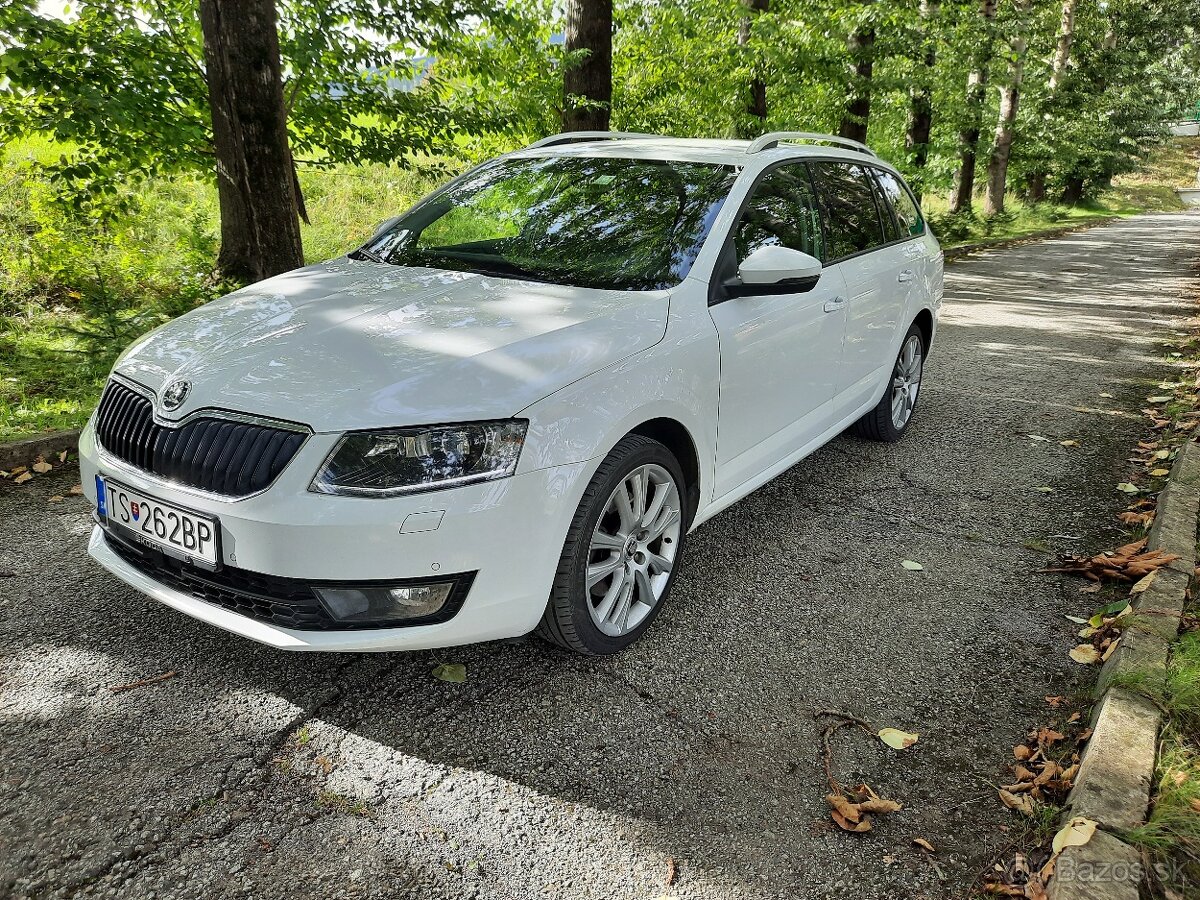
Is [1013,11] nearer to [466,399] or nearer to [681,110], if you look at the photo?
[681,110]

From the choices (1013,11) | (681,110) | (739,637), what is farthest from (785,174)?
(1013,11)

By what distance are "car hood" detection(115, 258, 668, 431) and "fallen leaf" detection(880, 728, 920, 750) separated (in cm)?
151

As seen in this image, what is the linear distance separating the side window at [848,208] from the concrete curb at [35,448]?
4.25m

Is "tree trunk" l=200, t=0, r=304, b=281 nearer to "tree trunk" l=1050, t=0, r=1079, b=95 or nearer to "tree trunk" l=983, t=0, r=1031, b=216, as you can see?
"tree trunk" l=983, t=0, r=1031, b=216

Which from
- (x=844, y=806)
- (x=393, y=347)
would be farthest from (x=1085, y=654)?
(x=393, y=347)

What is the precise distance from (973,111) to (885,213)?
20.5 meters

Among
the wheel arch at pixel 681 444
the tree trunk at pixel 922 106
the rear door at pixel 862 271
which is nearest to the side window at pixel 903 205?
the rear door at pixel 862 271

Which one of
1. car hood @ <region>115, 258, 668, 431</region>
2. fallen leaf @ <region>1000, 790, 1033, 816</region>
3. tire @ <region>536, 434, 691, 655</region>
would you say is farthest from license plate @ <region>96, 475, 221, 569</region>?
fallen leaf @ <region>1000, 790, 1033, 816</region>

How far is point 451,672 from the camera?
121 inches

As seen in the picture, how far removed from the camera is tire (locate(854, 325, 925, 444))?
5.54 metres

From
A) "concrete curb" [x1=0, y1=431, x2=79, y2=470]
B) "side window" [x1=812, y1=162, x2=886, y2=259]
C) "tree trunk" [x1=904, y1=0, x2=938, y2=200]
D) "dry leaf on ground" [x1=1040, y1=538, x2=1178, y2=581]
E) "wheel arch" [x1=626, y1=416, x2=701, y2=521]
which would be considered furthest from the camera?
"tree trunk" [x1=904, y1=0, x2=938, y2=200]

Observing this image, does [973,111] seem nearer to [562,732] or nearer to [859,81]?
[859,81]

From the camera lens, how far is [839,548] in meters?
4.21

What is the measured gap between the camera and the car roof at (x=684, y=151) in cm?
396
